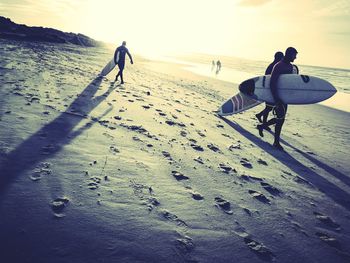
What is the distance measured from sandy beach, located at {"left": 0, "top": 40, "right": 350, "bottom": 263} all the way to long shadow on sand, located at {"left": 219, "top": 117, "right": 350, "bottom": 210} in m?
0.03

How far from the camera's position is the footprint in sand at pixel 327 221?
356 cm

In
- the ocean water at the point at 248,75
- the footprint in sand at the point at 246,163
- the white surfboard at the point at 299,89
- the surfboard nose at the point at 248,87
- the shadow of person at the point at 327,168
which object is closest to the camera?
the footprint in sand at the point at 246,163

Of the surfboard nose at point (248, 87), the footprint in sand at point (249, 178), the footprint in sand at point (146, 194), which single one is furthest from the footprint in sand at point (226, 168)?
the surfboard nose at point (248, 87)

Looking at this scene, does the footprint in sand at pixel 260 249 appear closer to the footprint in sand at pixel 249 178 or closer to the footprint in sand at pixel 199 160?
the footprint in sand at pixel 249 178

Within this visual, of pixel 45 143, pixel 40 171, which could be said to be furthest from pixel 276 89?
pixel 40 171

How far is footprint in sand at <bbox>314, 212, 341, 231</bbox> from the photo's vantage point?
3.56 m

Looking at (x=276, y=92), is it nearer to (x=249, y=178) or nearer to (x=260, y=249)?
(x=249, y=178)

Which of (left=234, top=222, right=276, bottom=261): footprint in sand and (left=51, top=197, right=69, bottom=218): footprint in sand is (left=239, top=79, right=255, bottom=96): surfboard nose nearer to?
(left=234, top=222, right=276, bottom=261): footprint in sand

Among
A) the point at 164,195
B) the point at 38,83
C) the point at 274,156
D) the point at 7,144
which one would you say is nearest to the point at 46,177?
the point at 7,144

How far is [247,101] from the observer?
30.7 feet

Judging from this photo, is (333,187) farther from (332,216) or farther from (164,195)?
(164,195)

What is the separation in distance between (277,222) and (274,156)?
2.90m

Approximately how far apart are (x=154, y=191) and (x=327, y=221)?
2.34m

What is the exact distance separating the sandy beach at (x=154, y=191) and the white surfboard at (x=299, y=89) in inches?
48.8
